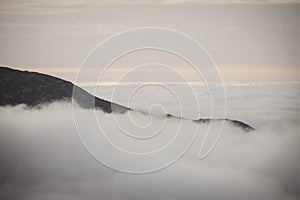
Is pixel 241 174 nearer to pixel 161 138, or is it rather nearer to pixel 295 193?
pixel 295 193

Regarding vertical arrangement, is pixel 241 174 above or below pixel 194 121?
below

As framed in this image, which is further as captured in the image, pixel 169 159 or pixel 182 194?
pixel 169 159

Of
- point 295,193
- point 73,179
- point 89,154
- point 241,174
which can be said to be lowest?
point 295,193

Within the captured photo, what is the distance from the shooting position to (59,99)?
45531 millimetres

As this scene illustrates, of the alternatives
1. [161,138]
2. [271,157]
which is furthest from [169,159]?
[271,157]

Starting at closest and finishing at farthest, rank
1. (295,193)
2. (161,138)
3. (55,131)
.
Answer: (295,193) → (161,138) → (55,131)


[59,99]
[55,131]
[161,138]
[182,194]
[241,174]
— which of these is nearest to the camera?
[241,174]

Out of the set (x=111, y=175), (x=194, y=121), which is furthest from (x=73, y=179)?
(x=194, y=121)

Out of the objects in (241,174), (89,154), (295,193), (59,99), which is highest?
(59,99)

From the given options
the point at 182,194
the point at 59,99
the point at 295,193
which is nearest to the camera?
the point at 295,193

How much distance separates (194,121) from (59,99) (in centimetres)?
1884

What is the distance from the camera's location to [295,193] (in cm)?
2834

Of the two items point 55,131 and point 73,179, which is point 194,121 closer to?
point 73,179

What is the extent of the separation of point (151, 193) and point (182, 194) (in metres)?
2.55
